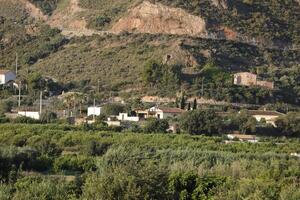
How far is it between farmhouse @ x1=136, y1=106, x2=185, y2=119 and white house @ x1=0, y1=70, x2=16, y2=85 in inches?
587

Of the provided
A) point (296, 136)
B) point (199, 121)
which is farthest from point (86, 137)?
point (296, 136)

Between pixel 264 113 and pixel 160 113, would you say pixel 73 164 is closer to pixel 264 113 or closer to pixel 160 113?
pixel 160 113

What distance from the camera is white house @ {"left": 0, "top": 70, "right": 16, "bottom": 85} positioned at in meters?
62.3

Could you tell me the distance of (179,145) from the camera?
38906 mm

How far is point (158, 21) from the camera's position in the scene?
71.9 metres

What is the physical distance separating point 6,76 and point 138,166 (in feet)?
143

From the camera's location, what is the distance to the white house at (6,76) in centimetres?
6228

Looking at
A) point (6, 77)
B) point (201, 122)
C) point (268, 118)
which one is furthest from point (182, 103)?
point (6, 77)

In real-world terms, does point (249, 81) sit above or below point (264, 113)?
above

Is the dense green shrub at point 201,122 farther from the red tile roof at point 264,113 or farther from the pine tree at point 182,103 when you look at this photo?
the pine tree at point 182,103

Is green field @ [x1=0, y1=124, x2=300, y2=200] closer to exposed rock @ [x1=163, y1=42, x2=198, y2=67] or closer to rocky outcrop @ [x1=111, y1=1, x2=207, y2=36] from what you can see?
exposed rock @ [x1=163, y1=42, x2=198, y2=67]

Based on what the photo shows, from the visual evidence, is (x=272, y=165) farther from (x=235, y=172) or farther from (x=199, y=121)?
(x=199, y=121)

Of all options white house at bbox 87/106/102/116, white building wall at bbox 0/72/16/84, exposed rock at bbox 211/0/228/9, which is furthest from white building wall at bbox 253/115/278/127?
exposed rock at bbox 211/0/228/9

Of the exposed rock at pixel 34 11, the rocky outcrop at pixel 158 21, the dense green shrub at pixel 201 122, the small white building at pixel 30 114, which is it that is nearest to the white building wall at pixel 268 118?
the dense green shrub at pixel 201 122
